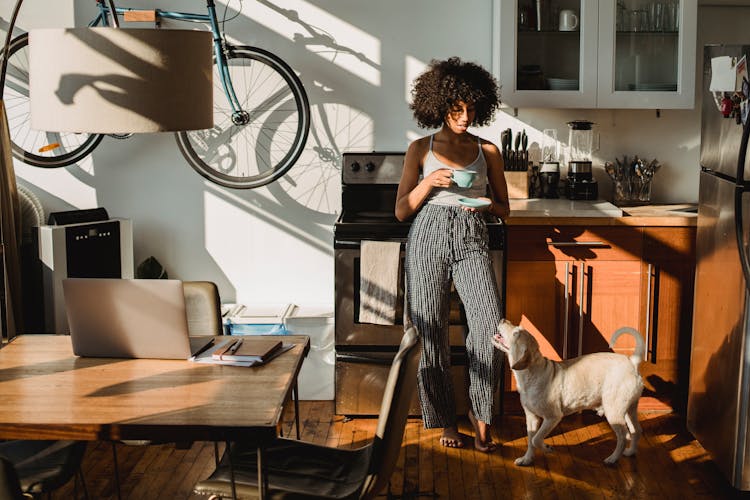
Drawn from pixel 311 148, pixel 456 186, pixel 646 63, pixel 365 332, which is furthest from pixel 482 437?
pixel 646 63

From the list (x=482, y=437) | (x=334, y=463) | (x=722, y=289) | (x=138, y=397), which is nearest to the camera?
(x=138, y=397)

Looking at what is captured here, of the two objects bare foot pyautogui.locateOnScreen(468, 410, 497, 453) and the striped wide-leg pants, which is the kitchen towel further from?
bare foot pyautogui.locateOnScreen(468, 410, 497, 453)

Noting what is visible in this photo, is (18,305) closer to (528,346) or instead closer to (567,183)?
(528,346)

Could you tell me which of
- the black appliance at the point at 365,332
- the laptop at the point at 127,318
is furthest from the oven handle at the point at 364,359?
the laptop at the point at 127,318

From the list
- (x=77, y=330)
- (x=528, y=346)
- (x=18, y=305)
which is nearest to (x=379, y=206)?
(x=528, y=346)

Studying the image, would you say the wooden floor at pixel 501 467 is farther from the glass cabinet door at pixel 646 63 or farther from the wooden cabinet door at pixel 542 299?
the glass cabinet door at pixel 646 63

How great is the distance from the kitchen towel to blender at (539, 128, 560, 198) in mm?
1011

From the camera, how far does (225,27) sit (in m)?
4.60

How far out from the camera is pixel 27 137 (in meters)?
4.71

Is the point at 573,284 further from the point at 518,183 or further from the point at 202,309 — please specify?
the point at 202,309

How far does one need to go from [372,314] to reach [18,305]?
1532mm

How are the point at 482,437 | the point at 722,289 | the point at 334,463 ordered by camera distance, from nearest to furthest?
the point at 334,463 < the point at 722,289 < the point at 482,437

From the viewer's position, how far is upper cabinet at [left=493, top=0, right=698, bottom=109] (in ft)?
14.2

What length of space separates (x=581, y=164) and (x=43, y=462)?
287 cm
